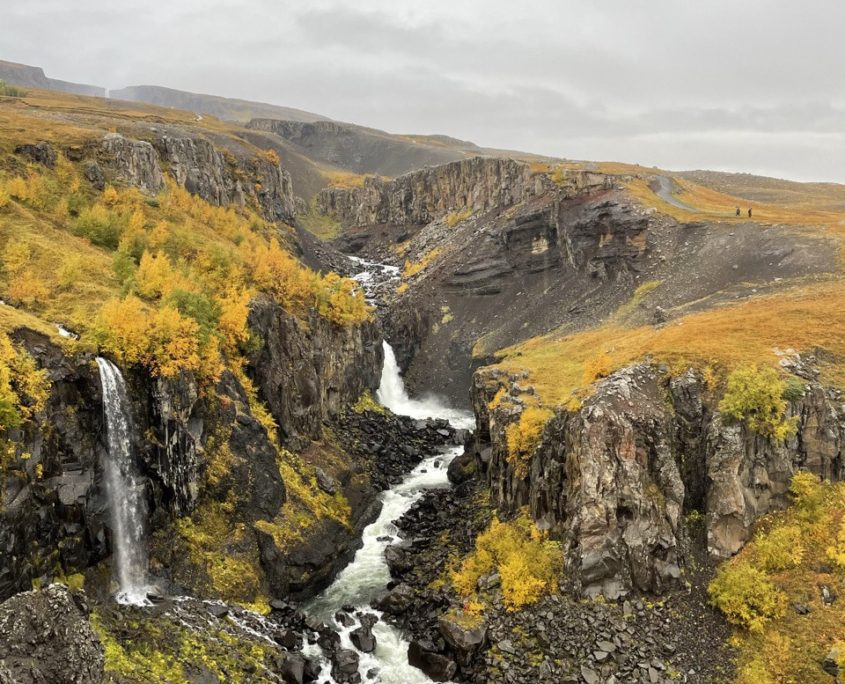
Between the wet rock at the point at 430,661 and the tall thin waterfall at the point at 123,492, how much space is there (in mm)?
13532

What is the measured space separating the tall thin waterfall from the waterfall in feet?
124

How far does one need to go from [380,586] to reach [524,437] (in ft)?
41.4

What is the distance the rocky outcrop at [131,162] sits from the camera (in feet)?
200

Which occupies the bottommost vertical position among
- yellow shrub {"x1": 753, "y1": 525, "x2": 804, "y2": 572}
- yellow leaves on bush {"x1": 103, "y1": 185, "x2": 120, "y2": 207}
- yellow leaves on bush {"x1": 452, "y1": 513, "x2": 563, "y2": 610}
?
yellow leaves on bush {"x1": 452, "y1": 513, "x2": 563, "y2": 610}

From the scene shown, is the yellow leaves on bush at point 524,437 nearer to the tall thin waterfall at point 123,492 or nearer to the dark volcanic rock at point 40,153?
the tall thin waterfall at point 123,492

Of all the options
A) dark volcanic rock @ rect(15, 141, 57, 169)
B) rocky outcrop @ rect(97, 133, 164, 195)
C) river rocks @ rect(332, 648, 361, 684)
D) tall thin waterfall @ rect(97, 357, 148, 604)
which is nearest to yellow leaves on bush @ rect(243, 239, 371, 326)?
rocky outcrop @ rect(97, 133, 164, 195)

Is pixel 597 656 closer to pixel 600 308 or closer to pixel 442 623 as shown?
pixel 442 623

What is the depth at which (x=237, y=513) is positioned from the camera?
33.5 meters

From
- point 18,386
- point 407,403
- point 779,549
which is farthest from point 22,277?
point 407,403

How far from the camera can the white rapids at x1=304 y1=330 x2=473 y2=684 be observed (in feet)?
90.0

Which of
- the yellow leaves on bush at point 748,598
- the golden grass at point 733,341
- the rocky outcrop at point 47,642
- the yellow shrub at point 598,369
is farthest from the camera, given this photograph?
the yellow shrub at point 598,369

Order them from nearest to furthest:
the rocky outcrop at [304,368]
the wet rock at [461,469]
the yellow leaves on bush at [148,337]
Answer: the yellow leaves on bush at [148,337] → the rocky outcrop at [304,368] → the wet rock at [461,469]

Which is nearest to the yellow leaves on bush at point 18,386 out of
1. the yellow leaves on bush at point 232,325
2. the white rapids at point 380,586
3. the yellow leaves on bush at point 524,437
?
the yellow leaves on bush at point 232,325

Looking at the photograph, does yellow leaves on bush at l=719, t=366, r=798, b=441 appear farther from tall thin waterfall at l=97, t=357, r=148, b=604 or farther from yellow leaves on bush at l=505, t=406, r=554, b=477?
tall thin waterfall at l=97, t=357, r=148, b=604
